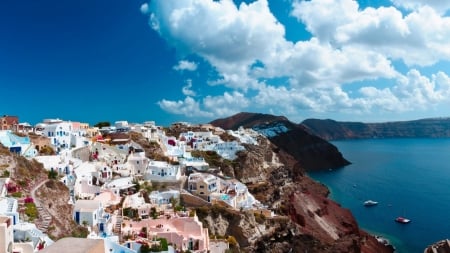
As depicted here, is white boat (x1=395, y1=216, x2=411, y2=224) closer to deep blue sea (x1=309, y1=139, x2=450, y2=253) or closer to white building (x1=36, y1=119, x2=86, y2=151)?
deep blue sea (x1=309, y1=139, x2=450, y2=253)

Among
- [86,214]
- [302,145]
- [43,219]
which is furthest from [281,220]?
[302,145]

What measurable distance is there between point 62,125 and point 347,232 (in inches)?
1357

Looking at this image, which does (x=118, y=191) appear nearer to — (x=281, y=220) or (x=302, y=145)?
(x=281, y=220)

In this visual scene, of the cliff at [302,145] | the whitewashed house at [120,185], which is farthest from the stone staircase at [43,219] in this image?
the cliff at [302,145]

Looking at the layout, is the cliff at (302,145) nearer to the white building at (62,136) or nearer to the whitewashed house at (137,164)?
the whitewashed house at (137,164)

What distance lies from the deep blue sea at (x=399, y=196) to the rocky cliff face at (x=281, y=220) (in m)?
4.31

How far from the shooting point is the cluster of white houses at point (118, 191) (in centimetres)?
2164

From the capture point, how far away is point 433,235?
163ft

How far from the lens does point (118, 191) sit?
30.8 metres

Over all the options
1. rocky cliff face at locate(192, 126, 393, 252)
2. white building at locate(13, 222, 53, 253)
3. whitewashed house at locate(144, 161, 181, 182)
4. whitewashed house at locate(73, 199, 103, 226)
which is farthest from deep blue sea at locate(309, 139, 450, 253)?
white building at locate(13, 222, 53, 253)

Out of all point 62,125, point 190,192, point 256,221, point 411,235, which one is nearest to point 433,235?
point 411,235

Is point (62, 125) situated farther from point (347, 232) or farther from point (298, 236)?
point (347, 232)

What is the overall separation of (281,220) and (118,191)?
1436 centimetres

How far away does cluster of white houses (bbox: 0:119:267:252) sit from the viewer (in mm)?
21641
